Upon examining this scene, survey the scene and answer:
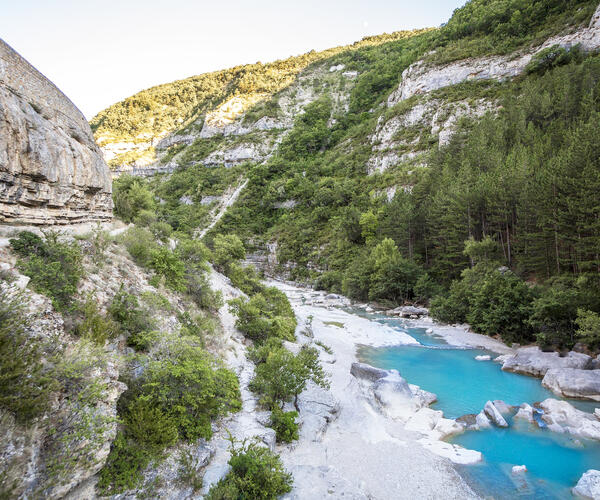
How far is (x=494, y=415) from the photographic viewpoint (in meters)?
11.3

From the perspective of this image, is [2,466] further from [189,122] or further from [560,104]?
[189,122]

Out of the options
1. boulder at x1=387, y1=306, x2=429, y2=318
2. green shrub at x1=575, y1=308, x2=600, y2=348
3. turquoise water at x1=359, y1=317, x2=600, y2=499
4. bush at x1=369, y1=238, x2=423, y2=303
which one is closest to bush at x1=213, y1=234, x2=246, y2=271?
turquoise water at x1=359, y1=317, x2=600, y2=499

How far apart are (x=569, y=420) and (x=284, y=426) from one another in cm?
1080

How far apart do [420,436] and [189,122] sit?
131 metres

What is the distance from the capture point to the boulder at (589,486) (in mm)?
7655

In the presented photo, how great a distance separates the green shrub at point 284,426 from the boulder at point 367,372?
6221 millimetres

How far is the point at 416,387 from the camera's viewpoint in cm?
1398

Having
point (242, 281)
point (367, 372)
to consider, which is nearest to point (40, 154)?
point (242, 281)

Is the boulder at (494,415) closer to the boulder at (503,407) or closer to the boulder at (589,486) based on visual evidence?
the boulder at (503,407)

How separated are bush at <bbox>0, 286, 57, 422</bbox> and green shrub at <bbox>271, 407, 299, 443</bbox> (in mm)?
6111

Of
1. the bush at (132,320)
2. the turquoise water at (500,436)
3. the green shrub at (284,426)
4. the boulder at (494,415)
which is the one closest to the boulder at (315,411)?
the green shrub at (284,426)

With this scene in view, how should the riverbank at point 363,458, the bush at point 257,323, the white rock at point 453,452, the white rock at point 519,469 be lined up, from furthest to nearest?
the bush at point 257,323, the white rock at point 453,452, the white rock at point 519,469, the riverbank at point 363,458

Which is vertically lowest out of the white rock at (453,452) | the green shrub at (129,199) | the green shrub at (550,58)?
the white rock at (453,452)

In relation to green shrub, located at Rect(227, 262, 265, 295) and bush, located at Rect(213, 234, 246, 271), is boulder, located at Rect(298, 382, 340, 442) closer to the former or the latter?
green shrub, located at Rect(227, 262, 265, 295)
